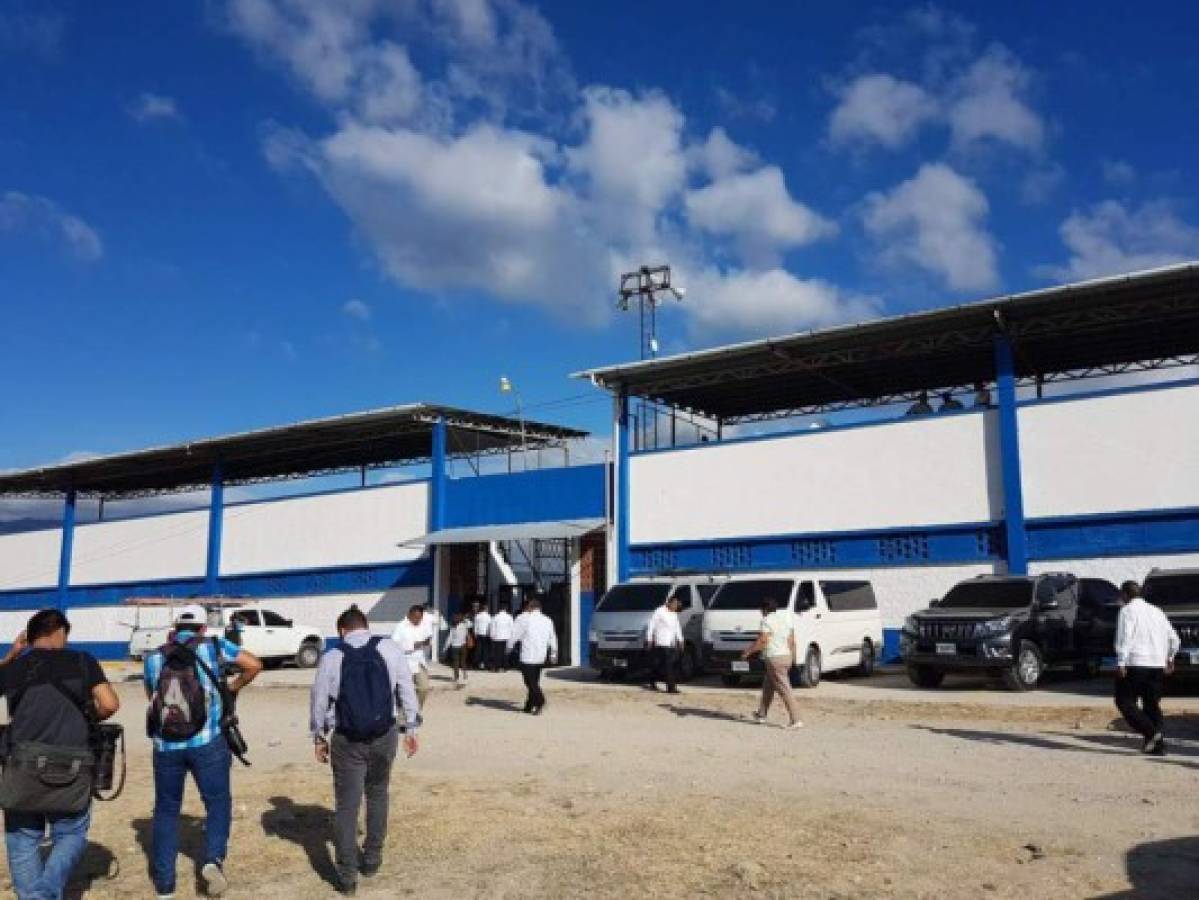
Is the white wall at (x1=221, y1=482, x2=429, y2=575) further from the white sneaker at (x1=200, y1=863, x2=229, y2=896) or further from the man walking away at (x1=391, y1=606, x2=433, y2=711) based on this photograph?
the white sneaker at (x1=200, y1=863, x2=229, y2=896)

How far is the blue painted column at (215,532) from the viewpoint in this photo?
36.0 m

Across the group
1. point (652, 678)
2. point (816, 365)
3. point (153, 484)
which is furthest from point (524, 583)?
point (153, 484)

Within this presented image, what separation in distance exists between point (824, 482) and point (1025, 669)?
792cm

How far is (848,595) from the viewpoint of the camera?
20328mm

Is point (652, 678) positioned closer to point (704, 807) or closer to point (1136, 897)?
point (704, 807)

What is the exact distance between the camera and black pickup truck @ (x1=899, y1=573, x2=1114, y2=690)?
54.7 ft

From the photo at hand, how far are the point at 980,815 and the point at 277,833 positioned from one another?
5.21m

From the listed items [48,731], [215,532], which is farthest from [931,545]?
[215,532]

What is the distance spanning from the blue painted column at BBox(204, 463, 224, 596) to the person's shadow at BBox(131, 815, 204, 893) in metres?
28.8

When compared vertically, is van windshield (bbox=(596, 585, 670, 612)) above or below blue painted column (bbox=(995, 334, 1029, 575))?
below

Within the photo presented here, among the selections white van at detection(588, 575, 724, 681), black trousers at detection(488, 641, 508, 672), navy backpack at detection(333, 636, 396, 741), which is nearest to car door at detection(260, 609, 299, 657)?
black trousers at detection(488, 641, 508, 672)

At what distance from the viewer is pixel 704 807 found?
838 cm

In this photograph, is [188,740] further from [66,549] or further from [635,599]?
[66,549]

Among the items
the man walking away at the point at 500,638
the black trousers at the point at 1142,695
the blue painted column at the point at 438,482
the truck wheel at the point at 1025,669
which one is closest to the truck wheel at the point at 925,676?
the truck wheel at the point at 1025,669
